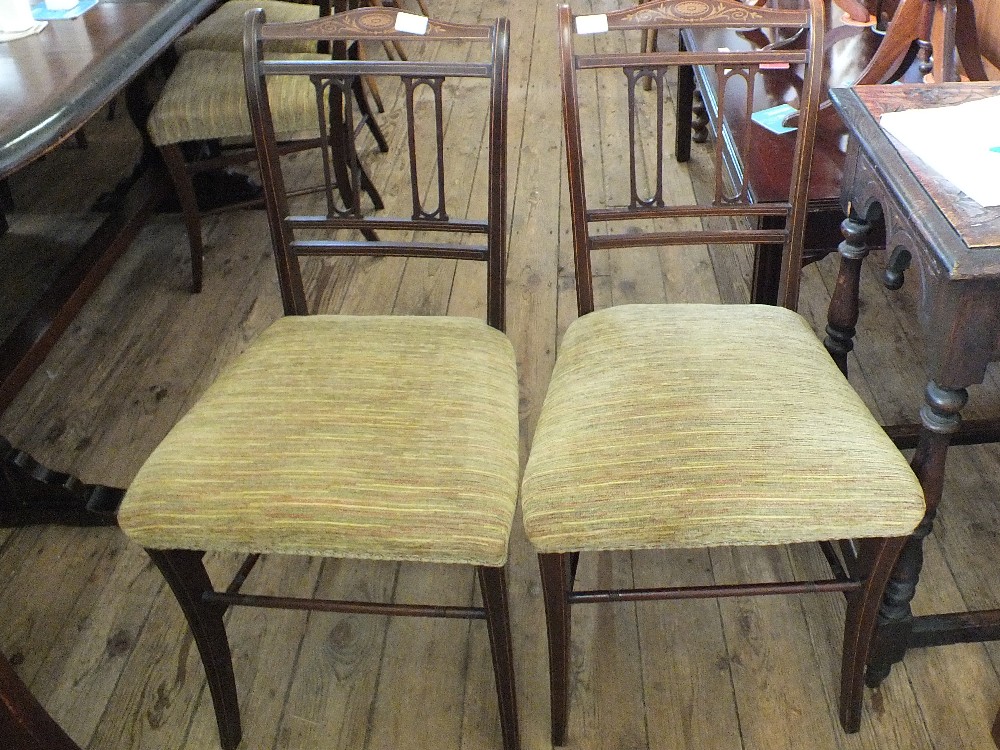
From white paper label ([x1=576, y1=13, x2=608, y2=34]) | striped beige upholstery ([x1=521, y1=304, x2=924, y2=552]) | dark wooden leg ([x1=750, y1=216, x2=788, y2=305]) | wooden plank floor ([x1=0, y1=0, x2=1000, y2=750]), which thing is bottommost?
wooden plank floor ([x1=0, y1=0, x2=1000, y2=750])

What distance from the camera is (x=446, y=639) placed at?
4.89ft

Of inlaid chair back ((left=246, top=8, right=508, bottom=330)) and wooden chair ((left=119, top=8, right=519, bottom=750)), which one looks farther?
inlaid chair back ((left=246, top=8, right=508, bottom=330))

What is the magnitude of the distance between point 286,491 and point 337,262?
1.49 meters

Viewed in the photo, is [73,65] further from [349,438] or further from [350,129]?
[349,438]

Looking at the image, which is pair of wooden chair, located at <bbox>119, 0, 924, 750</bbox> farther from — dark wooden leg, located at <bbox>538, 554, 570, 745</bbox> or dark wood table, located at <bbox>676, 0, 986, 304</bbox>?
dark wood table, located at <bbox>676, 0, 986, 304</bbox>

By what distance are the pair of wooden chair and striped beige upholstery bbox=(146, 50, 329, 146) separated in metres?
0.80

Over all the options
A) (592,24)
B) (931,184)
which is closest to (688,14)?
(592,24)

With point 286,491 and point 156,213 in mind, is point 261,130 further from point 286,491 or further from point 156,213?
point 156,213

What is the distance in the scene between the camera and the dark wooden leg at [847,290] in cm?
130

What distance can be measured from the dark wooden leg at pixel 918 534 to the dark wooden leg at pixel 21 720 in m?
1.16

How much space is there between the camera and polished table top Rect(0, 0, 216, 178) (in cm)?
140

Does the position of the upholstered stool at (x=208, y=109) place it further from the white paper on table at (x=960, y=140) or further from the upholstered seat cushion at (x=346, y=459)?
the white paper on table at (x=960, y=140)

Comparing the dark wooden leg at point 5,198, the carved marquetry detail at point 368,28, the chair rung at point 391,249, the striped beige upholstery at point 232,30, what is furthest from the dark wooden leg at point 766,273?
the dark wooden leg at point 5,198

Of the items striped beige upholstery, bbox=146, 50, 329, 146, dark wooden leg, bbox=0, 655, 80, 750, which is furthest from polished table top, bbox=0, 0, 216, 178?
dark wooden leg, bbox=0, 655, 80, 750
